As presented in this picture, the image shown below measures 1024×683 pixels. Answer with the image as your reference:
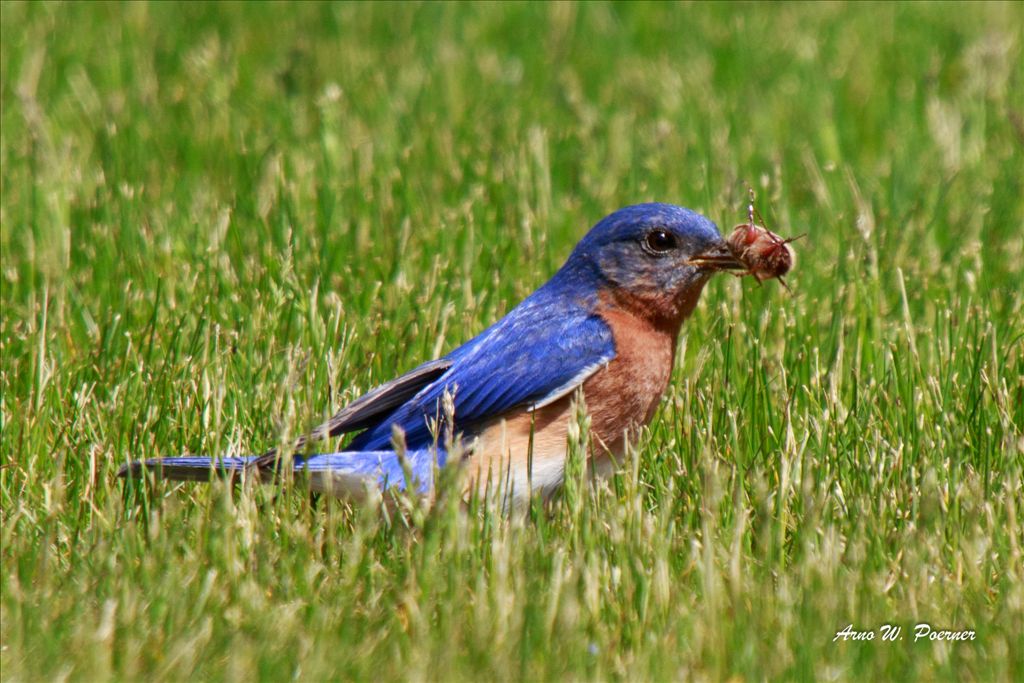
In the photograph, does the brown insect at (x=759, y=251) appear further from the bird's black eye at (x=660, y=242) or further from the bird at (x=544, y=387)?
the bird's black eye at (x=660, y=242)

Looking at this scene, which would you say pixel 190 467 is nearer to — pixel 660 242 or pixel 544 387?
pixel 544 387

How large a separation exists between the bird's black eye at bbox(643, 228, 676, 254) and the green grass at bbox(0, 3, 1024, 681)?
0.51 m

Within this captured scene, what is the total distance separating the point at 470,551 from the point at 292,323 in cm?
206

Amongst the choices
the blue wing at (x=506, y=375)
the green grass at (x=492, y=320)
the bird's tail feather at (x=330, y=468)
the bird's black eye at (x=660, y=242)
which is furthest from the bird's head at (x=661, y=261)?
the bird's tail feather at (x=330, y=468)

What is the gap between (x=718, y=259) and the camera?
468 cm

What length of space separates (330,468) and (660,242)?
1.20m

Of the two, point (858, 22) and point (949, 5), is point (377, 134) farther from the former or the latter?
point (949, 5)

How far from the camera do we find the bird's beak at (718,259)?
4.66 meters

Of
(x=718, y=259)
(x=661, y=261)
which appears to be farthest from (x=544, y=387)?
(x=718, y=259)

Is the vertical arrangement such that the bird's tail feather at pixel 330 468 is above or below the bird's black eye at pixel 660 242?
below

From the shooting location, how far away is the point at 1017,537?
401 centimetres

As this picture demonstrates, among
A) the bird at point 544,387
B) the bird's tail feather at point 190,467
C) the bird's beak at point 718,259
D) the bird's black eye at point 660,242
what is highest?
the bird's black eye at point 660,242

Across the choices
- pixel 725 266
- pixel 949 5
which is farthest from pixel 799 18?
pixel 725 266

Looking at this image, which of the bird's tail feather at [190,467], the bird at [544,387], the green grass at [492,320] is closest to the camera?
the green grass at [492,320]
